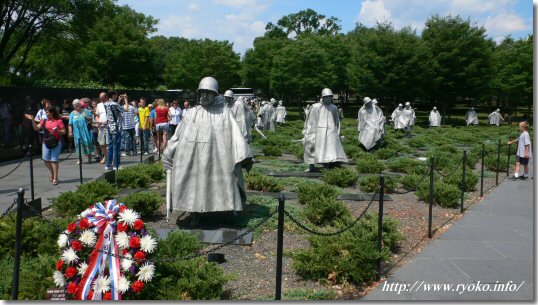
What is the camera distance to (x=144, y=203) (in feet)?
27.4

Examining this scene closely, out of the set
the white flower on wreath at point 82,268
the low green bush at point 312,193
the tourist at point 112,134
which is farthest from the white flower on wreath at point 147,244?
the tourist at point 112,134

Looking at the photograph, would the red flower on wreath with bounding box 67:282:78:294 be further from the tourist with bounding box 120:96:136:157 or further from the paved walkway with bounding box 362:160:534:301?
the tourist with bounding box 120:96:136:157

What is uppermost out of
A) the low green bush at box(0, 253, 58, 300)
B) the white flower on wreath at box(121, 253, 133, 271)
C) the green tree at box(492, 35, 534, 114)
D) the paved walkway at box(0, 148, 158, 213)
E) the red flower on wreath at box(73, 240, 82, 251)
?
the green tree at box(492, 35, 534, 114)

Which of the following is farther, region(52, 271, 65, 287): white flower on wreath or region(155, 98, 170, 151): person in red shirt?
region(155, 98, 170, 151): person in red shirt

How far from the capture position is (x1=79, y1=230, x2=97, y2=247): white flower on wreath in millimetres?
4844

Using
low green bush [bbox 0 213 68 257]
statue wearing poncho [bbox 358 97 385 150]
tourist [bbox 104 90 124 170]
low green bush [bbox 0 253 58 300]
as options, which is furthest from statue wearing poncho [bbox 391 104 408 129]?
low green bush [bbox 0 253 58 300]

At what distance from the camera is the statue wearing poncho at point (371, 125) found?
1937 cm

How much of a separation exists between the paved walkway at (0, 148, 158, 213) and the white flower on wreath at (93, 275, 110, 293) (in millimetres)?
4664

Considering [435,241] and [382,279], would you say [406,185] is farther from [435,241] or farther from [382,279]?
[382,279]

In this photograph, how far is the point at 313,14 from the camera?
88.4 metres

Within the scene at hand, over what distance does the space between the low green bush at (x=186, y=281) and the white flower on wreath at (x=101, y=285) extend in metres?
0.33

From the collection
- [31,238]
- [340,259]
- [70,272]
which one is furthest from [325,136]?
[70,272]

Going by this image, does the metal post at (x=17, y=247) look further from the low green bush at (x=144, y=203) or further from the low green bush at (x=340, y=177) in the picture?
the low green bush at (x=340, y=177)

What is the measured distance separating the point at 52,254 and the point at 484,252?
211 inches
